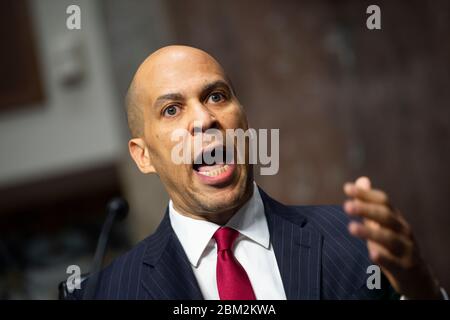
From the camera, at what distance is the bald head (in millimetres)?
799

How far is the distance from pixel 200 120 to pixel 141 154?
0.38 ft

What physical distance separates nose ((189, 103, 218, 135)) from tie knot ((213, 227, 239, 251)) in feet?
0.43

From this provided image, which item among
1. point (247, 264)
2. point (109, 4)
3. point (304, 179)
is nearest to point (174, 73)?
point (247, 264)

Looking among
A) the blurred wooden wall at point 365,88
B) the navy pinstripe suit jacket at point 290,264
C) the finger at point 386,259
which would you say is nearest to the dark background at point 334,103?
the blurred wooden wall at point 365,88

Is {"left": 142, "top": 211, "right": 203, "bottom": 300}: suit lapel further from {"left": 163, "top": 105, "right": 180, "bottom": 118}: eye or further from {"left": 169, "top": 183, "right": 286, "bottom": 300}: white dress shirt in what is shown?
{"left": 163, "top": 105, "right": 180, "bottom": 118}: eye

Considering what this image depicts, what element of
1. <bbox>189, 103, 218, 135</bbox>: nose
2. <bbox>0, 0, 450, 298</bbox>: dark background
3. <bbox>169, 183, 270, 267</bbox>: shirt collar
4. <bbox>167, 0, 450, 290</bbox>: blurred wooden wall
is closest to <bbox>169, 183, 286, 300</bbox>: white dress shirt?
<bbox>169, 183, 270, 267</bbox>: shirt collar

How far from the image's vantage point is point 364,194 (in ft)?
2.23

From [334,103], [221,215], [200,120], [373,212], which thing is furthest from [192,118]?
[334,103]

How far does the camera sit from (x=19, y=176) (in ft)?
8.31

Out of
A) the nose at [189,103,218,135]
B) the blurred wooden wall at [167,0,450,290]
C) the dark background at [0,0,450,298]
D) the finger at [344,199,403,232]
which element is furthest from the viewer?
the blurred wooden wall at [167,0,450,290]

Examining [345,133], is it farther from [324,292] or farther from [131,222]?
[324,292]

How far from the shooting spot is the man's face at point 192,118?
0.79 m
